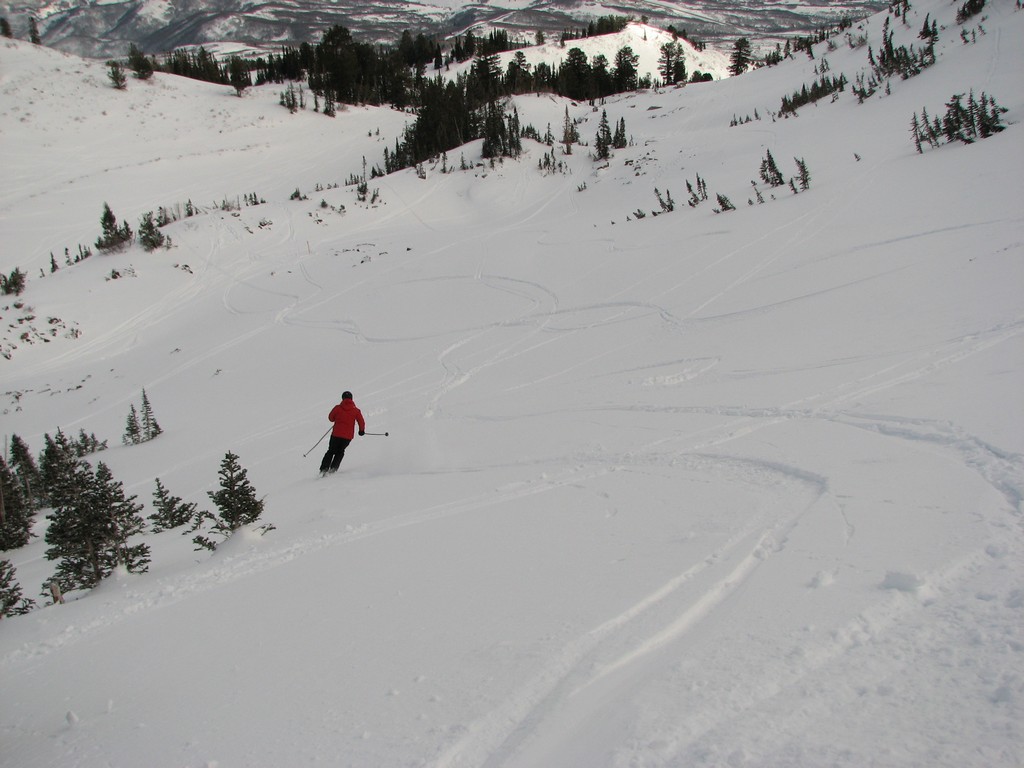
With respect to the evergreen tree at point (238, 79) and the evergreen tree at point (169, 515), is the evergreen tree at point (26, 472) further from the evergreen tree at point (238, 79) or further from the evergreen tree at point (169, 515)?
the evergreen tree at point (238, 79)

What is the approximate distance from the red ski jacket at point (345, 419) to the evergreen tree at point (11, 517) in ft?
24.2

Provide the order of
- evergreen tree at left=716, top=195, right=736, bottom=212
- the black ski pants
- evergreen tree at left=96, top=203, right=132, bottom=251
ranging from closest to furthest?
the black ski pants, evergreen tree at left=716, top=195, right=736, bottom=212, evergreen tree at left=96, top=203, right=132, bottom=251

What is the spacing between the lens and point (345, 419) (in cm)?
956

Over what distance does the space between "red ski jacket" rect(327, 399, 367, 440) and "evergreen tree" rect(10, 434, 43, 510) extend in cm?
1139

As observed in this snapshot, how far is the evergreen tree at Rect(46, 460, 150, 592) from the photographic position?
6.85 m

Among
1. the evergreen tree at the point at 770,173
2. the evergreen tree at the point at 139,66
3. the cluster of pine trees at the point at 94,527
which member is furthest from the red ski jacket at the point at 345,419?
the evergreen tree at the point at 139,66

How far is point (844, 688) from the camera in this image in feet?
8.56

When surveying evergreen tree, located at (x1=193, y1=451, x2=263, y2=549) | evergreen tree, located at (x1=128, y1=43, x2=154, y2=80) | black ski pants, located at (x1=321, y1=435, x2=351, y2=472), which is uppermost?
evergreen tree, located at (x1=128, y1=43, x2=154, y2=80)

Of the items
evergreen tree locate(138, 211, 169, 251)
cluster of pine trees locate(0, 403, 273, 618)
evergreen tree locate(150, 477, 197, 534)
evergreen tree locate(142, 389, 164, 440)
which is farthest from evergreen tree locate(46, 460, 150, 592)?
evergreen tree locate(138, 211, 169, 251)

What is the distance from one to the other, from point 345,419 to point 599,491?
506 centimetres

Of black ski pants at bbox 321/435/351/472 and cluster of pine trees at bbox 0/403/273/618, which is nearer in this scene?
cluster of pine trees at bbox 0/403/273/618

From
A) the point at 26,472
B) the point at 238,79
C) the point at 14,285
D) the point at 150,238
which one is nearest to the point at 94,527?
the point at 26,472

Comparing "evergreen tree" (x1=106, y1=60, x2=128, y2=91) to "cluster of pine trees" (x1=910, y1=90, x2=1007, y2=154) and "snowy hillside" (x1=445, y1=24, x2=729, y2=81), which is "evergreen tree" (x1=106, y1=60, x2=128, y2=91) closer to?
"snowy hillside" (x1=445, y1=24, x2=729, y2=81)

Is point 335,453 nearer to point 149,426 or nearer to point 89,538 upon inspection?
point 89,538
